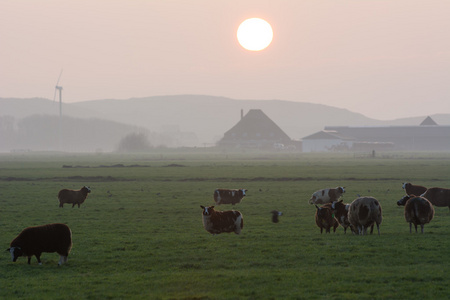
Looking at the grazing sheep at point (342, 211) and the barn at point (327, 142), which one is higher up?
the barn at point (327, 142)

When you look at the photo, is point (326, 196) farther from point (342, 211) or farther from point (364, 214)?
point (364, 214)

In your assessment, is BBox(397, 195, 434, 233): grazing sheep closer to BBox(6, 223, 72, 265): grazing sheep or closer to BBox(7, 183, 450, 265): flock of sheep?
BBox(7, 183, 450, 265): flock of sheep

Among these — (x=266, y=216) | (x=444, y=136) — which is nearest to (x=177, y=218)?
(x=266, y=216)

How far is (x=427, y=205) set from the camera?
2241 cm

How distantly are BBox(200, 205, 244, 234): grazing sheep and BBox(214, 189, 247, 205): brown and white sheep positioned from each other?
12.2m

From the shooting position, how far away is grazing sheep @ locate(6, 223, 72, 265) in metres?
17.8

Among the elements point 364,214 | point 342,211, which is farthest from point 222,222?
point 364,214

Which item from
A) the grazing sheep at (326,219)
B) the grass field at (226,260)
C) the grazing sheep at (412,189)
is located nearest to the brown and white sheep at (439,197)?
the grass field at (226,260)

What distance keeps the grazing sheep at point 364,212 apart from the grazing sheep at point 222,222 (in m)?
4.64

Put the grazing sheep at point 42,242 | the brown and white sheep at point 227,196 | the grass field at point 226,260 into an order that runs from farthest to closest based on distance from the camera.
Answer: the brown and white sheep at point 227,196, the grazing sheep at point 42,242, the grass field at point 226,260

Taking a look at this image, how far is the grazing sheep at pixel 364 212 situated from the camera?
21.6 m

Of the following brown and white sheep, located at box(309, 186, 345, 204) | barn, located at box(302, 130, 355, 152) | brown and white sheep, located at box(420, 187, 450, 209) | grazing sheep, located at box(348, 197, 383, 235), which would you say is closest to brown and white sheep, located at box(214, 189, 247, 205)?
brown and white sheep, located at box(309, 186, 345, 204)

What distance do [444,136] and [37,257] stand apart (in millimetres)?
198287

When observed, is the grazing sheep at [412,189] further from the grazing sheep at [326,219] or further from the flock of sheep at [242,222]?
the grazing sheep at [326,219]
